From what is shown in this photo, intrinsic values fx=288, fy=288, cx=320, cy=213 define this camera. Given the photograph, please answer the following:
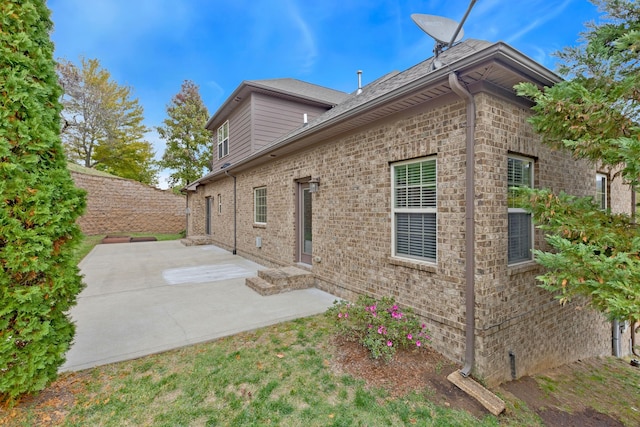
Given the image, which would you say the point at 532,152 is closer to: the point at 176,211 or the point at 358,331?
the point at 358,331

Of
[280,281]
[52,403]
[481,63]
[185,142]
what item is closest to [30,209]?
[52,403]

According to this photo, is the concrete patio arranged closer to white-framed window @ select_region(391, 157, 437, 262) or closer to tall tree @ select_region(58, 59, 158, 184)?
white-framed window @ select_region(391, 157, 437, 262)

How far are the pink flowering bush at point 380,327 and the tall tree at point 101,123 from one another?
27568 mm

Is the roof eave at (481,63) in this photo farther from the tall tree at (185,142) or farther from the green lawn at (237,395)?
the tall tree at (185,142)

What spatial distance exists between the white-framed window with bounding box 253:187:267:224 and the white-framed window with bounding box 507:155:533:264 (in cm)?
676

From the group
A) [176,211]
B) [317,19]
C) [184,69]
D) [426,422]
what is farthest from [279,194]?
[184,69]

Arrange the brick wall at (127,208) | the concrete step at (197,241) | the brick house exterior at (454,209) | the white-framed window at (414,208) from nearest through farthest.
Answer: the brick house exterior at (454,209), the white-framed window at (414,208), the concrete step at (197,241), the brick wall at (127,208)

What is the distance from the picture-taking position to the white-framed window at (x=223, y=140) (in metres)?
13.7

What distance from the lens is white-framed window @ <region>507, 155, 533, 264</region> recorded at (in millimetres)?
3760

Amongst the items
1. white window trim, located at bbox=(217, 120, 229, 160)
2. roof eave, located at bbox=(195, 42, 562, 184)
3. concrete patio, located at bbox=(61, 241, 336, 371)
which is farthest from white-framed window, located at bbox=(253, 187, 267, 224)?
roof eave, located at bbox=(195, 42, 562, 184)

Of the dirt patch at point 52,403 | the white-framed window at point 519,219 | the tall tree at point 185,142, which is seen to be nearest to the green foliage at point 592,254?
the white-framed window at point 519,219

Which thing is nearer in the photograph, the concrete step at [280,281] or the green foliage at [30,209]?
the green foliage at [30,209]

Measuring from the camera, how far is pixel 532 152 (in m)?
3.83

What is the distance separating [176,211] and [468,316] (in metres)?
20.7
